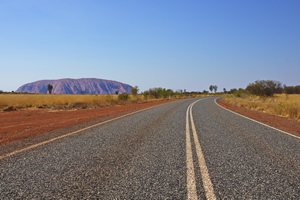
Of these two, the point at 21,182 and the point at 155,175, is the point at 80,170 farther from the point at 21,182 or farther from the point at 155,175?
the point at 155,175

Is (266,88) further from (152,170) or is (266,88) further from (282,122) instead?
(152,170)

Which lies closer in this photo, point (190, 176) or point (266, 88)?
point (190, 176)

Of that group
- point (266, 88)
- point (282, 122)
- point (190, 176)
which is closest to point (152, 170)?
point (190, 176)

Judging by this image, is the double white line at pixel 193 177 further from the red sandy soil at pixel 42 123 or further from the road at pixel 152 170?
the red sandy soil at pixel 42 123

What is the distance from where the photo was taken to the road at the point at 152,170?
263 cm

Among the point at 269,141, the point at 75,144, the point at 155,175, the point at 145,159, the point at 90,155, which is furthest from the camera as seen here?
the point at 269,141

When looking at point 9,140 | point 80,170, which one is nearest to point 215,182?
point 80,170

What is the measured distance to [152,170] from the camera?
3.41m

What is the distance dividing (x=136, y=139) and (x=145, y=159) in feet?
5.87

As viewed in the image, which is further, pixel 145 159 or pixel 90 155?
pixel 90 155

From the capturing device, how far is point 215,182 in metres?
2.93

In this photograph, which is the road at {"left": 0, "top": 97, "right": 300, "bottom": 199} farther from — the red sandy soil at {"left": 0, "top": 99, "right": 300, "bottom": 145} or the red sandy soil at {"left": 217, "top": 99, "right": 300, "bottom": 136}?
the red sandy soil at {"left": 217, "top": 99, "right": 300, "bottom": 136}

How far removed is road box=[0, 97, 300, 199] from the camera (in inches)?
104

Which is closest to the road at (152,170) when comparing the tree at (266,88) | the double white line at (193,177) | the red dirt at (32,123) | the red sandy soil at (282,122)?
the double white line at (193,177)
